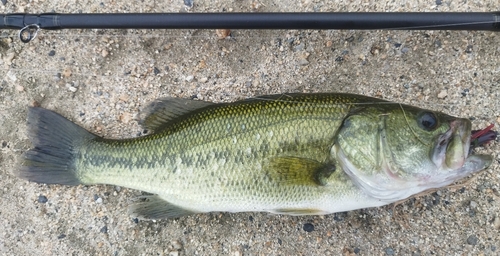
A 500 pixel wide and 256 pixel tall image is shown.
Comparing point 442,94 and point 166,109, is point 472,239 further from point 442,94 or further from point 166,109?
point 166,109

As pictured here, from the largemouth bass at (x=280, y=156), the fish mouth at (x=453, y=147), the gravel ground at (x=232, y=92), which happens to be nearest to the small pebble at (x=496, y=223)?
the gravel ground at (x=232, y=92)

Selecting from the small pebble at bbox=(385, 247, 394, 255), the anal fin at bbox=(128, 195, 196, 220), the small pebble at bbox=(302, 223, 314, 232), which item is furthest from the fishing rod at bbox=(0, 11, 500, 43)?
the small pebble at bbox=(385, 247, 394, 255)

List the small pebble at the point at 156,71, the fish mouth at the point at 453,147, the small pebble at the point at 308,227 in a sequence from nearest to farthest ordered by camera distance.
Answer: the fish mouth at the point at 453,147
the small pebble at the point at 308,227
the small pebble at the point at 156,71

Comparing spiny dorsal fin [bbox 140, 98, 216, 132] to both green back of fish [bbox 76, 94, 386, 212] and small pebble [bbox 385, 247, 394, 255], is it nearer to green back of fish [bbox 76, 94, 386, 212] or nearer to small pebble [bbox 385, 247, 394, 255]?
green back of fish [bbox 76, 94, 386, 212]

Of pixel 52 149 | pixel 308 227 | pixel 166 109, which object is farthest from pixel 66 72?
pixel 308 227

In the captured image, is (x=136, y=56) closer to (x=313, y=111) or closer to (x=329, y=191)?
(x=313, y=111)

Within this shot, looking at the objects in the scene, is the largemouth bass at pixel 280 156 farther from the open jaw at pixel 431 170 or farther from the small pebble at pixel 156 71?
the small pebble at pixel 156 71
